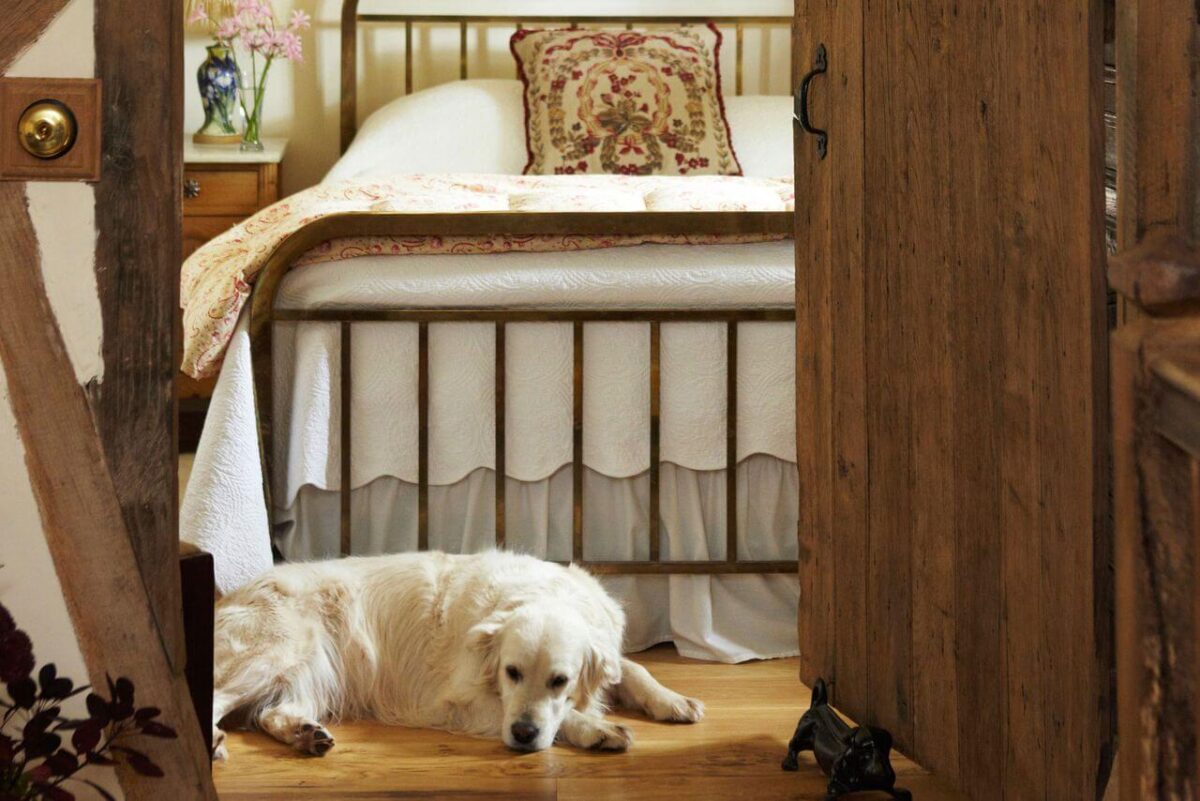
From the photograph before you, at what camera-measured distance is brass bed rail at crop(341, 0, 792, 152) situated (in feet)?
14.6

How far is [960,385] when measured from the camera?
1624 mm

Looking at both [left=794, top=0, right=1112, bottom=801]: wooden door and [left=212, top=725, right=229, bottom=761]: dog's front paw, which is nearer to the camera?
[left=794, top=0, right=1112, bottom=801]: wooden door

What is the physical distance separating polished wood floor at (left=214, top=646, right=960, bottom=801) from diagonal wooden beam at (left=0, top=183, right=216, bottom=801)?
496mm

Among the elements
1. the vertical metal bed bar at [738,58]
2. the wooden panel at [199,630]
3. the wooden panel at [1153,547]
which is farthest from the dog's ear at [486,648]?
the vertical metal bed bar at [738,58]

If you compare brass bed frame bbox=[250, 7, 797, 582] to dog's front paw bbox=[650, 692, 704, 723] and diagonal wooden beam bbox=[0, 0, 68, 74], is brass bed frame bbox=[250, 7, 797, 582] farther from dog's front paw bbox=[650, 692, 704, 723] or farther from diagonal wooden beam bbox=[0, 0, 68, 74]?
diagonal wooden beam bbox=[0, 0, 68, 74]

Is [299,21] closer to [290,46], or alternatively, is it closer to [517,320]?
[290,46]

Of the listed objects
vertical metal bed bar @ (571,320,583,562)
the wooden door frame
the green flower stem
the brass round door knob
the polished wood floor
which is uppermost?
the green flower stem

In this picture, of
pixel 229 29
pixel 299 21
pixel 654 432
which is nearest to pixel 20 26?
pixel 654 432

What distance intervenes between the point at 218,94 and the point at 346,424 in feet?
7.15

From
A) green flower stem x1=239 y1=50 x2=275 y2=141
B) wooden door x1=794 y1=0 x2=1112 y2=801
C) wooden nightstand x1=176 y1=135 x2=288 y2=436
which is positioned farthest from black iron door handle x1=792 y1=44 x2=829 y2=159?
green flower stem x1=239 y1=50 x2=275 y2=141

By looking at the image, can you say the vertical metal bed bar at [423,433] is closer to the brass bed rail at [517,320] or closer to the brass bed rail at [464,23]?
the brass bed rail at [517,320]

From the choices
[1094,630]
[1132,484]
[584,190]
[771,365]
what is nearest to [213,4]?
[584,190]

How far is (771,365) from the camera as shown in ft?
8.02

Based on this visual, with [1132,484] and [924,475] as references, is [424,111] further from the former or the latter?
[1132,484]
